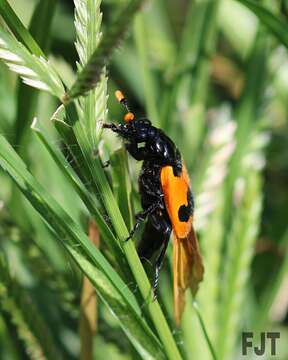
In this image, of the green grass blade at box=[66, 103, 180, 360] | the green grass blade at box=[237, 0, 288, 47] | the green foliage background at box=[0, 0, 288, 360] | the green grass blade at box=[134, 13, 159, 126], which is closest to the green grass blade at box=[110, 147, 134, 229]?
the green foliage background at box=[0, 0, 288, 360]

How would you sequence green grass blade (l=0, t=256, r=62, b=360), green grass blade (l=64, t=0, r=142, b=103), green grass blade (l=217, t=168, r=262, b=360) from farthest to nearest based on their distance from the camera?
1. green grass blade (l=217, t=168, r=262, b=360)
2. green grass blade (l=0, t=256, r=62, b=360)
3. green grass blade (l=64, t=0, r=142, b=103)

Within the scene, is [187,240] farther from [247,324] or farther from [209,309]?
[247,324]

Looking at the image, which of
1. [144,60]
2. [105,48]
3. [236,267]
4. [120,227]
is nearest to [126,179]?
[120,227]

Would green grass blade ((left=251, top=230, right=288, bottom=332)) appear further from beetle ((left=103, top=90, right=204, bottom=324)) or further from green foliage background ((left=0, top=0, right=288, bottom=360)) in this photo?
beetle ((left=103, top=90, right=204, bottom=324))

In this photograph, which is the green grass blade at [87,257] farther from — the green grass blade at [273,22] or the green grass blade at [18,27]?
the green grass blade at [273,22]

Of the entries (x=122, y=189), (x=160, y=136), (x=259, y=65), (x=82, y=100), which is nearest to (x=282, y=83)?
(x=259, y=65)

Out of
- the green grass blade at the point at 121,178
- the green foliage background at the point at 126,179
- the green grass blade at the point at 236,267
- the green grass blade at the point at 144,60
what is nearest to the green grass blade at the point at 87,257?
the green foliage background at the point at 126,179
